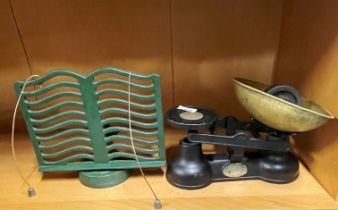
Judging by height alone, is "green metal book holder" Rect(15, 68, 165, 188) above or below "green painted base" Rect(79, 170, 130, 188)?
above

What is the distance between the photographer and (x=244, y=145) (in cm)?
58

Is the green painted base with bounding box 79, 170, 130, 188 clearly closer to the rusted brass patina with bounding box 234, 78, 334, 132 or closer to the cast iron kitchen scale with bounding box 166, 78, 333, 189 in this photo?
the cast iron kitchen scale with bounding box 166, 78, 333, 189

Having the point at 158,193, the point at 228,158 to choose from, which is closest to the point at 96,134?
the point at 158,193

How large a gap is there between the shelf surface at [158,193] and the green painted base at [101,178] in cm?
1

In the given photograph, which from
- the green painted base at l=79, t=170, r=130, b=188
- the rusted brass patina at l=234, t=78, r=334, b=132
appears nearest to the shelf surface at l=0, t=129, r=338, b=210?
the green painted base at l=79, t=170, r=130, b=188

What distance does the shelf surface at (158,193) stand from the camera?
1.79 feet

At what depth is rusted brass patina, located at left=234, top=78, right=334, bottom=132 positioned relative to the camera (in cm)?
50

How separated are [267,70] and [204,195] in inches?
16.4

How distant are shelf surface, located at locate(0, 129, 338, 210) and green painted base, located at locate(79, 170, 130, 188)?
0.4 inches

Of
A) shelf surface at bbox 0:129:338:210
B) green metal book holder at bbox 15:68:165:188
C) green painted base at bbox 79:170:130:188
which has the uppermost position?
green metal book holder at bbox 15:68:165:188

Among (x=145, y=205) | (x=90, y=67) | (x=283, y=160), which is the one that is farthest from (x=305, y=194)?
(x=90, y=67)

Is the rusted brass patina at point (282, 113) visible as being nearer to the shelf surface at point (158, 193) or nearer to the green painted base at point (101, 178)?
the shelf surface at point (158, 193)

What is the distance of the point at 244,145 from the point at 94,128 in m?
A: 0.31

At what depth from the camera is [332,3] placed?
52cm
